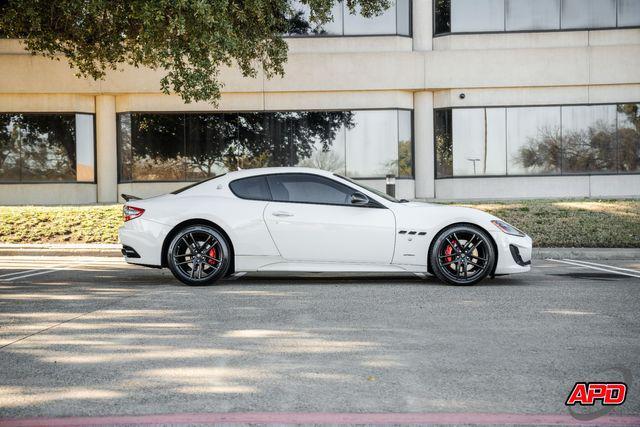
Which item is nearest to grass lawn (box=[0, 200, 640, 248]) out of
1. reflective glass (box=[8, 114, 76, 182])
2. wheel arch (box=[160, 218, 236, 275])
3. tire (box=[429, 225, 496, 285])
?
reflective glass (box=[8, 114, 76, 182])

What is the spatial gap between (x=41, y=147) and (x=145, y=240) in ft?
55.3

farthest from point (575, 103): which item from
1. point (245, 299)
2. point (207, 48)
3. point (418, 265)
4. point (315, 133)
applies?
point (245, 299)

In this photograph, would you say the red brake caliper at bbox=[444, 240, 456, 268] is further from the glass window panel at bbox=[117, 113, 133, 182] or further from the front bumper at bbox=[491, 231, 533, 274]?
the glass window panel at bbox=[117, 113, 133, 182]

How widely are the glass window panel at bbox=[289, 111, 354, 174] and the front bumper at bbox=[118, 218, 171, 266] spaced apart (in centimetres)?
1525

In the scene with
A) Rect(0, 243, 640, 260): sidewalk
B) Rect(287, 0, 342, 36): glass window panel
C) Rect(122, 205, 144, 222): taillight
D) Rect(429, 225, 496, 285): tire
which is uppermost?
Rect(287, 0, 342, 36): glass window panel

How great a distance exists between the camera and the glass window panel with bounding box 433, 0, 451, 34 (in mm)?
24561

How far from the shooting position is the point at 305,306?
7.58 meters

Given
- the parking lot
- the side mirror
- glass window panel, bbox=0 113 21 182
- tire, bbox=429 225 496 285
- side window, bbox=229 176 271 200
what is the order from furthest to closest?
glass window panel, bbox=0 113 21 182 → side window, bbox=229 176 271 200 → the side mirror → tire, bbox=429 225 496 285 → the parking lot

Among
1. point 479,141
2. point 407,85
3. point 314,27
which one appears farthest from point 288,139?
point 479,141

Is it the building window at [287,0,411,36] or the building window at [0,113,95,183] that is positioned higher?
the building window at [287,0,411,36]

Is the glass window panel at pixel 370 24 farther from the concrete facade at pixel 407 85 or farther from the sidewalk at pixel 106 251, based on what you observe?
the sidewalk at pixel 106 251

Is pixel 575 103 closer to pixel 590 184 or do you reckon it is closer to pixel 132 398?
pixel 590 184

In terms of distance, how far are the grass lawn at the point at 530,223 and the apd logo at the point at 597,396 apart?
10.9m

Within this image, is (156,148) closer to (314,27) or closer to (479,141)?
(314,27)
